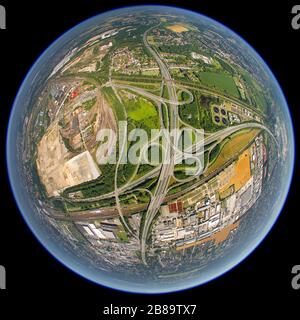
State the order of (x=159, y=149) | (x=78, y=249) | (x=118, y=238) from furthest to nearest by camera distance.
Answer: (x=78, y=249), (x=118, y=238), (x=159, y=149)

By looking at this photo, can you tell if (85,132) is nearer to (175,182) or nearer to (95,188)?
(95,188)

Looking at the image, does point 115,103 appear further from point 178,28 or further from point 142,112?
point 178,28

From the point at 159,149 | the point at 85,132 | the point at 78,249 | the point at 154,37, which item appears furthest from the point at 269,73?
the point at 78,249

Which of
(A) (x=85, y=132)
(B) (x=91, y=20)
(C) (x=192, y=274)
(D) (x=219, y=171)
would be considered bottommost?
(C) (x=192, y=274)

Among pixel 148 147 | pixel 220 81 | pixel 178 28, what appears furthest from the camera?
pixel 178 28

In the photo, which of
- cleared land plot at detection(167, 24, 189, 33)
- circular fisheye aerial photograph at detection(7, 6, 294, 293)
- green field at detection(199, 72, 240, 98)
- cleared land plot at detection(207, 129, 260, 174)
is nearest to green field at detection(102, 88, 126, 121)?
circular fisheye aerial photograph at detection(7, 6, 294, 293)

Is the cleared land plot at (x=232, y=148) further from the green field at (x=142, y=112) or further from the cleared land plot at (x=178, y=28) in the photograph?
the cleared land plot at (x=178, y=28)

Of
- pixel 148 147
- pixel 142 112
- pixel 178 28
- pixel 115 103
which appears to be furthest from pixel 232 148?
pixel 178 28
